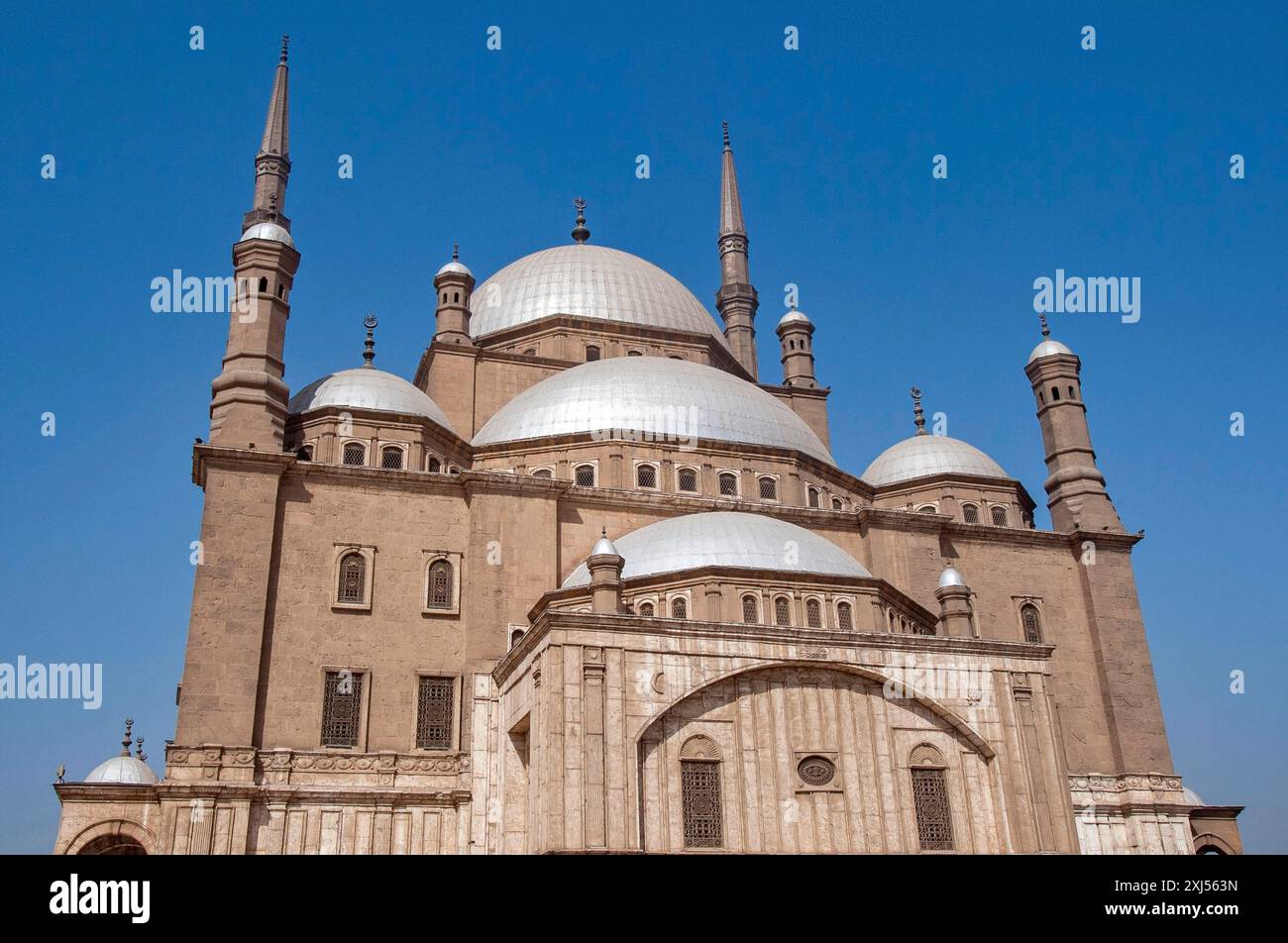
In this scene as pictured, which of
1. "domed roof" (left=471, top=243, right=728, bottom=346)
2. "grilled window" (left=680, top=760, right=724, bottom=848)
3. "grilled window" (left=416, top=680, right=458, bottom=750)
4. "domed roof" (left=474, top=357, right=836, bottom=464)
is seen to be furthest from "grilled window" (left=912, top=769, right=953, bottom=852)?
"domed roof" (left=471, top=243, right=728, bottom=346)

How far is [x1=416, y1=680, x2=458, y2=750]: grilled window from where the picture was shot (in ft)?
74.1

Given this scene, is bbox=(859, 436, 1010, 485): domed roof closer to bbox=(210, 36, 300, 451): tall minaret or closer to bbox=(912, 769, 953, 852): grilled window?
bbox=(912, 769, 953, 852): grilled window

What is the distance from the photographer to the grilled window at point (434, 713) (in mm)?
22594

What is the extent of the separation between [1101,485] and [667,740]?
56.5ft

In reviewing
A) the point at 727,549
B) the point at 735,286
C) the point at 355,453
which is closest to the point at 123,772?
the point at 355,453

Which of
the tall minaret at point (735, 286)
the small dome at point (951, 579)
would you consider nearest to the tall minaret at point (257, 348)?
the small dome at point (951, 579)

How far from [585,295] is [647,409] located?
902 centimetres

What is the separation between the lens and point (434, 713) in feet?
74.9

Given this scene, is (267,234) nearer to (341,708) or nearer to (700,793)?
(341,708)

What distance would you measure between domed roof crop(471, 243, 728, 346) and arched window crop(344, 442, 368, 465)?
34.0 ft

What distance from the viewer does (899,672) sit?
66.5ft

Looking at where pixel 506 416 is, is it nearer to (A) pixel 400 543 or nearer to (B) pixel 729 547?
(A) pixel 400 543
